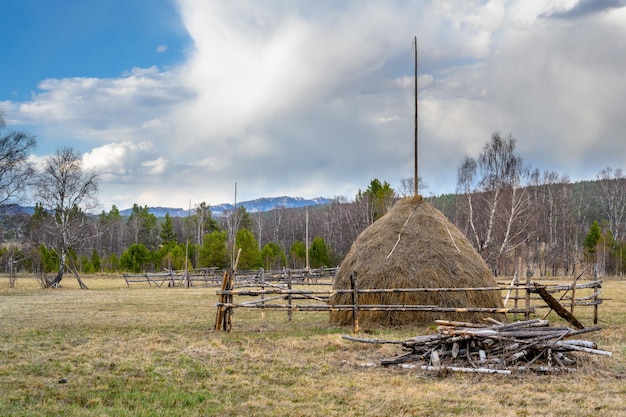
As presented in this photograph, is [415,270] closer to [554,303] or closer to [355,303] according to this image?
[355,303]

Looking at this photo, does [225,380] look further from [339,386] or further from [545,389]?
[545,389]

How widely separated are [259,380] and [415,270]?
23.0 ft

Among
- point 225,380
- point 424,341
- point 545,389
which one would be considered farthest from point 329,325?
point 545,389

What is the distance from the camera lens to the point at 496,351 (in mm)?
9234

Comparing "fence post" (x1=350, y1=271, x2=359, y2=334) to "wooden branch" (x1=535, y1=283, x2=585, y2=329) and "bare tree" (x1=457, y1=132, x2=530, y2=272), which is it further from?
"bare tree" (x1=457, y1=132, x2=530, y2=272)

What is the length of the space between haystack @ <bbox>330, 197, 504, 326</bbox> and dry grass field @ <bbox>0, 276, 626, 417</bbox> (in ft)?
3.19

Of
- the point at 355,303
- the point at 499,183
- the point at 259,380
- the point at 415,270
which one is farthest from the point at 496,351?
the point at 499,183

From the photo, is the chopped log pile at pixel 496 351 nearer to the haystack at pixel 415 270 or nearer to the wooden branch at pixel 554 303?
the wooden branch at pixel 554 303

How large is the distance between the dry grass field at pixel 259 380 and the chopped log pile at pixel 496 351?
0.23 m

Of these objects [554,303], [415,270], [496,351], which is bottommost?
[496,351]

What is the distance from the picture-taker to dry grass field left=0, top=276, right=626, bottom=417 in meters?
7.04

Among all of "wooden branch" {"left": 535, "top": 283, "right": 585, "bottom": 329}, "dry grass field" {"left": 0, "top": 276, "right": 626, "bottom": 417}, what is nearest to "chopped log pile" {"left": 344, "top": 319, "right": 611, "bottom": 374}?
"dry grass field" {"left": 0, "top": 276, "right": 626, "bottom": 417}

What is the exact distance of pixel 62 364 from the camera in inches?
375

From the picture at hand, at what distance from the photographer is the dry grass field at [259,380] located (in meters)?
7.04
